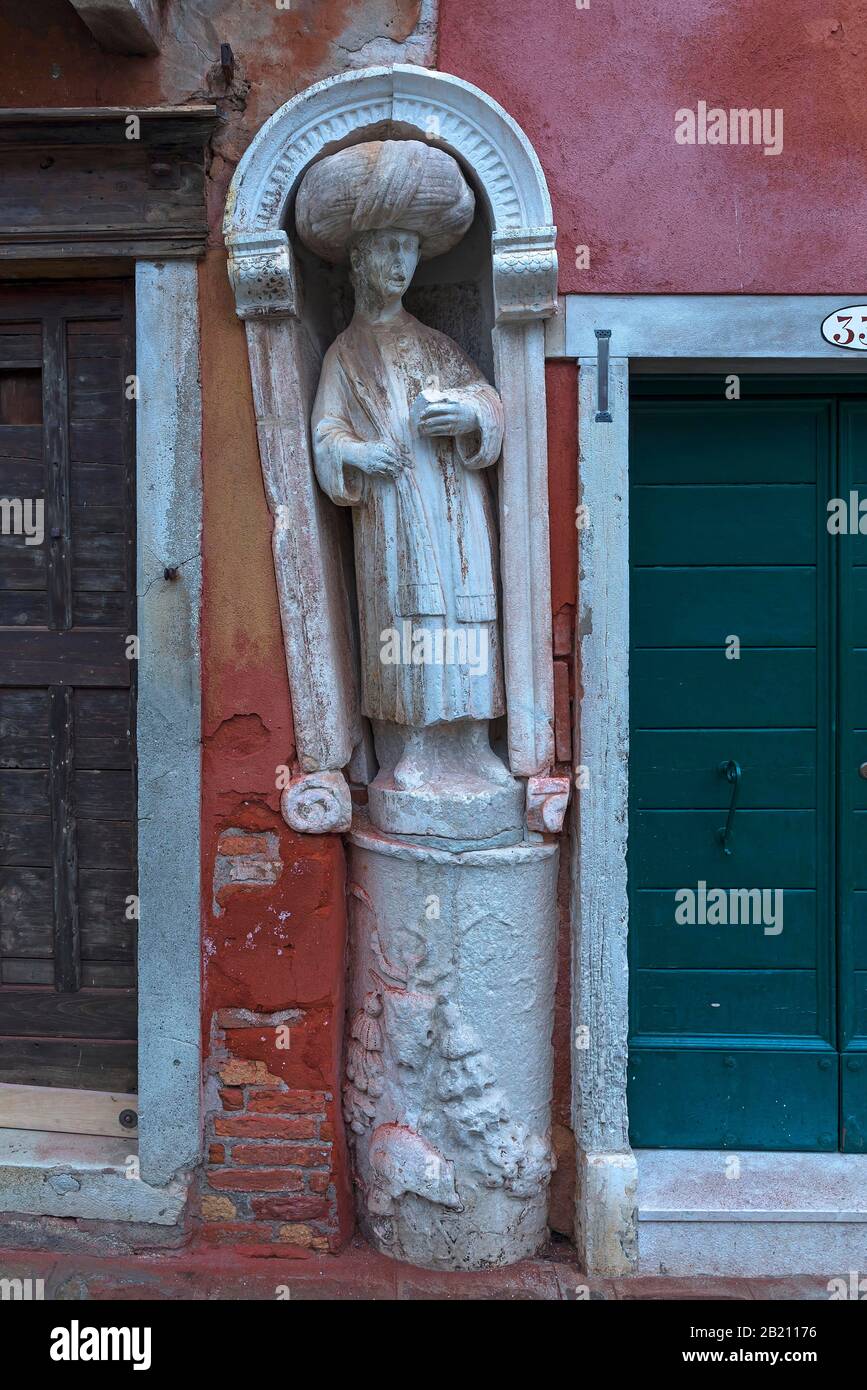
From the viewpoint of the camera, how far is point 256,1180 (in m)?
2.79

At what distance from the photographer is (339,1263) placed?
9.11ft

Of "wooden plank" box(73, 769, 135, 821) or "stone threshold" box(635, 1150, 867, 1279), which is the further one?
"wooden plank" box(73, 769, 135, 821)

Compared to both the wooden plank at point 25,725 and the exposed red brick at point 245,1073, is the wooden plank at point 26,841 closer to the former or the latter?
the wooden plank at point 25,725

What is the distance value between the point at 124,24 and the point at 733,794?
252cm

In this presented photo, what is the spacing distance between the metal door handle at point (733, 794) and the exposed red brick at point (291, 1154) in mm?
1389

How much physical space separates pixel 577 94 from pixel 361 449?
3.47 ft

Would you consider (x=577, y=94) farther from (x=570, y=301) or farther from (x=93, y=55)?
(x=93, y=55)

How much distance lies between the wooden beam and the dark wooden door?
573mm

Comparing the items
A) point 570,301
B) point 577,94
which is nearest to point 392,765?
point 570,301

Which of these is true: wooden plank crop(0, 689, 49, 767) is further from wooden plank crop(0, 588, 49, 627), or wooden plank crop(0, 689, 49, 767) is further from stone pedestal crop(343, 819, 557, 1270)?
stone pedestal crop(343, 819, 557, 1270)

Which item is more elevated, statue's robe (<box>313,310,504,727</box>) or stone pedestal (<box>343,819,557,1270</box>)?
statue's robe (<box>313,310,504,727</box>)

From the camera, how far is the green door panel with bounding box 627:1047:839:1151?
2947 mm

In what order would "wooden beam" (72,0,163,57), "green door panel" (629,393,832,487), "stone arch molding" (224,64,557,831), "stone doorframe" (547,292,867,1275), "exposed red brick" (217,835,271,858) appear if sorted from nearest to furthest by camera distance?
"wooden beam" (72,0,163,57) < "stone arch molding" (224,64,557,831) < "stone doorframe" (547,292,867,1275) < "exposed red brick" (217,835,271,858) < "green door panel" (629,393,832,487)

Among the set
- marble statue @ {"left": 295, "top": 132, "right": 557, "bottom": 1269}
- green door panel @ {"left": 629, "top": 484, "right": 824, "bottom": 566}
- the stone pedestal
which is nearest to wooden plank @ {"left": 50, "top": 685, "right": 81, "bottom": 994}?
marble statue @ {"left": 295, "top": 132, "right": 557, "bottom": 1269}
